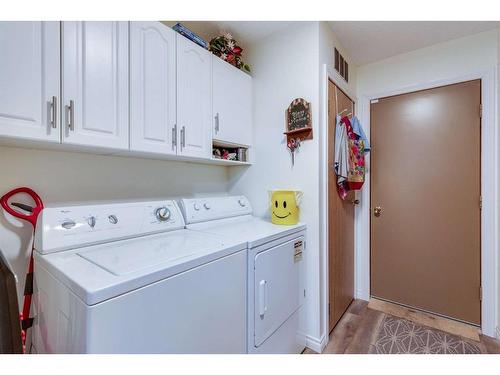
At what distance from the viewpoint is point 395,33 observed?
1.96 m

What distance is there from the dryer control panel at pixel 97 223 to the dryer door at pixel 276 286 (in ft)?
2.07

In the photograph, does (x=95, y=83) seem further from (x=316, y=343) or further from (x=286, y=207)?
(x=316, y=343)

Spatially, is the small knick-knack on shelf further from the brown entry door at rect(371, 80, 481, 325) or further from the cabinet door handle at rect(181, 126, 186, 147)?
the brown entry door at rect(371, 80, 481, 325)

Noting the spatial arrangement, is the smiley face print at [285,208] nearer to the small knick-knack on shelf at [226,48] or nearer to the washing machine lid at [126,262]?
the washing machine lid at [126,262]

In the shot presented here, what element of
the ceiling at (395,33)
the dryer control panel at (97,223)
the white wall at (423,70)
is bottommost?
the dryer control panel at (97,223)

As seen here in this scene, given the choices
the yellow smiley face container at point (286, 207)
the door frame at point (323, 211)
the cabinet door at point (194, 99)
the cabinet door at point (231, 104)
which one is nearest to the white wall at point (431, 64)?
the door frame at point (323, 211)

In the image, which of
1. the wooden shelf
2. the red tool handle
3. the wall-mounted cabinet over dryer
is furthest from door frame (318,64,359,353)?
the red tool handle

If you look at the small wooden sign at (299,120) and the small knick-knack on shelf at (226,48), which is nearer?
the small wooden sign at (299,120)

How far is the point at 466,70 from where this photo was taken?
6.49 ft

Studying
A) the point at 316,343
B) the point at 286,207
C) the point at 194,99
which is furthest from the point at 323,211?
the point at 194,99

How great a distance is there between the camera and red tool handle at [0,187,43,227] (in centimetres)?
113

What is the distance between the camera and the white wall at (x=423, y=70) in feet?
6.22
